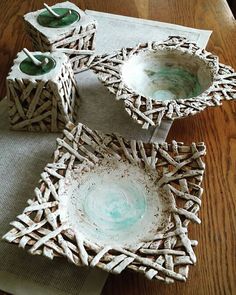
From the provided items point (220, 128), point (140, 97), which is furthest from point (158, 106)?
point (220, 128)

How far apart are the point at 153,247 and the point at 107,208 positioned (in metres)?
0.12

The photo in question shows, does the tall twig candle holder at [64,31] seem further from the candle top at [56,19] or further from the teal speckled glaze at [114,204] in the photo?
the teal speckled glaze at [114,204]

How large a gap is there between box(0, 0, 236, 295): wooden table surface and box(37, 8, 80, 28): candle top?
0.15m

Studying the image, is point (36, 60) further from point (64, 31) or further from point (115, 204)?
point (115, 204)

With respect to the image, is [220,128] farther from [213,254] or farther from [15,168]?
[15,168]

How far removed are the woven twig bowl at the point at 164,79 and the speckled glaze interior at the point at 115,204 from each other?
10cm

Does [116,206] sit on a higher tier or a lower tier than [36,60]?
lower

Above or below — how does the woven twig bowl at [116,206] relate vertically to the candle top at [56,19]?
below

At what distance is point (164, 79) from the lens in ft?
3.21

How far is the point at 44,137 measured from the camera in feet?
2.93

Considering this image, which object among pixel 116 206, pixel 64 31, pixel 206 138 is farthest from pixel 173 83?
pixel 116 206

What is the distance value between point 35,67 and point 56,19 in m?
0.19

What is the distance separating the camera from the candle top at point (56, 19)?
0.97 metres

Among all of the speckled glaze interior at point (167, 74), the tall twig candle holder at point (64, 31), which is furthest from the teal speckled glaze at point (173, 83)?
the tall twig candle holder at point (64, 31)
